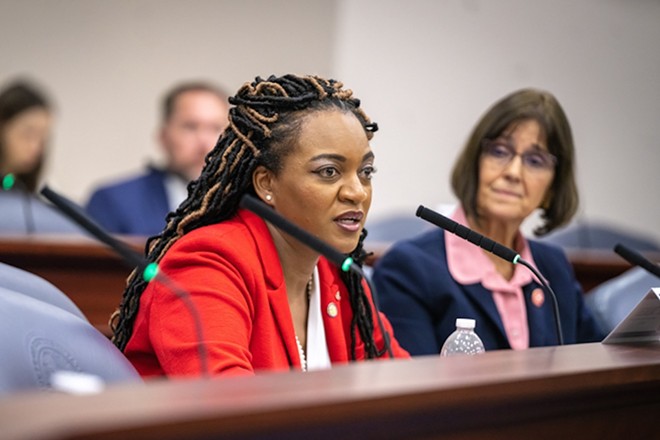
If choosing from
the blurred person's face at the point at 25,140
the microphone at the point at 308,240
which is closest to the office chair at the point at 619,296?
the microphone at the point at 308,240

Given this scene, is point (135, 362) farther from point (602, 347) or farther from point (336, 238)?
point (602, 347)

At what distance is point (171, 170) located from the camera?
434 cm

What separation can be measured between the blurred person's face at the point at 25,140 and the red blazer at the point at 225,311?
8.47 ft

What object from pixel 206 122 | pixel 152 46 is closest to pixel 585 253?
pixel 206 122

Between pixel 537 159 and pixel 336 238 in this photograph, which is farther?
pixel 537 159

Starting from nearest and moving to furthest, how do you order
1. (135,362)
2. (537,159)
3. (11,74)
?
1. (135,362)
2. (537,159)
3. (11,74)

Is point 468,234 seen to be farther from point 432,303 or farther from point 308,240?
point 432,303

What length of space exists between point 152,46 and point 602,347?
4.12 meters

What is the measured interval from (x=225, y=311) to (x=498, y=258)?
1.00m

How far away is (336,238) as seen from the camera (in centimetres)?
177

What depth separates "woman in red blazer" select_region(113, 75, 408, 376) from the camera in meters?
1.67

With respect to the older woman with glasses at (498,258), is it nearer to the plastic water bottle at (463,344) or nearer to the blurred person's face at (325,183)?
the plastic water bottle at (463,344)

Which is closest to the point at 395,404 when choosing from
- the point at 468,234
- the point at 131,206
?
the point at 468,234

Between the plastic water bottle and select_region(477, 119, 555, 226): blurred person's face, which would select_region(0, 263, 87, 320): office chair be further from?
select_region(477, 119, 555, 226): blurred person's face
